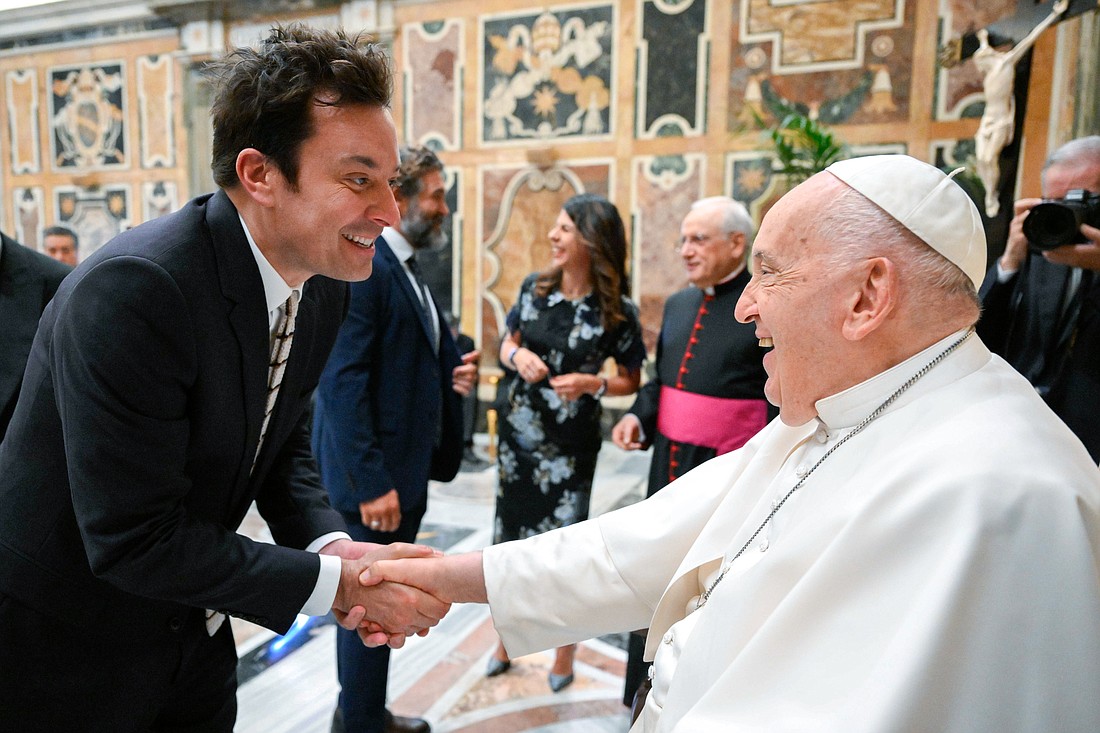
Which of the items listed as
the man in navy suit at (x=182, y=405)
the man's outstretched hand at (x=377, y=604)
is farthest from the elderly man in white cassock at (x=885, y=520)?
the man in navy suit at (x=182, y=405)

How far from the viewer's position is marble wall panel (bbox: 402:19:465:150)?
7945 mm

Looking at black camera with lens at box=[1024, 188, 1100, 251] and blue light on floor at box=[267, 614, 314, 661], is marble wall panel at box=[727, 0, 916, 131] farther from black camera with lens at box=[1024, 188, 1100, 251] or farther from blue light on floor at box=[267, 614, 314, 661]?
blue light on floor at box=[267, 614, 314, 661]

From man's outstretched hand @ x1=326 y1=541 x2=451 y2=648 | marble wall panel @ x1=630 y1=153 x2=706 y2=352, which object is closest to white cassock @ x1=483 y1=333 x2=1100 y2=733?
man's outstretched hand @ x1=326 y1=541 x2=451 y2=648

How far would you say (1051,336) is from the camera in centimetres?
278

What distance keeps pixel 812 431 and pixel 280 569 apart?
1.03m

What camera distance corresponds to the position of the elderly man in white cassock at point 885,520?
989 mm

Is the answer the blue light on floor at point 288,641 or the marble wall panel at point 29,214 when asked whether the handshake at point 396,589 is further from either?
the marble wall panel at point 29,214

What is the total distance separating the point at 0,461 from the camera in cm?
146

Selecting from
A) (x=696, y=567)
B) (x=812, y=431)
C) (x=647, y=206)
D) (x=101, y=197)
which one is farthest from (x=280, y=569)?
(x=101, y=197)

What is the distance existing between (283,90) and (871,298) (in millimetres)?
1079

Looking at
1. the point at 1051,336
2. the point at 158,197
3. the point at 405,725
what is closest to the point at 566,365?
the point at 405,725

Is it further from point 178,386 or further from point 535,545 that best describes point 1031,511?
point 178,386

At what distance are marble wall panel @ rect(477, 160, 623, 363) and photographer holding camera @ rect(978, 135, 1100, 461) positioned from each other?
5041mm

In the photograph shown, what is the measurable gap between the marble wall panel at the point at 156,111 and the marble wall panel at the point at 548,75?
4.17m
